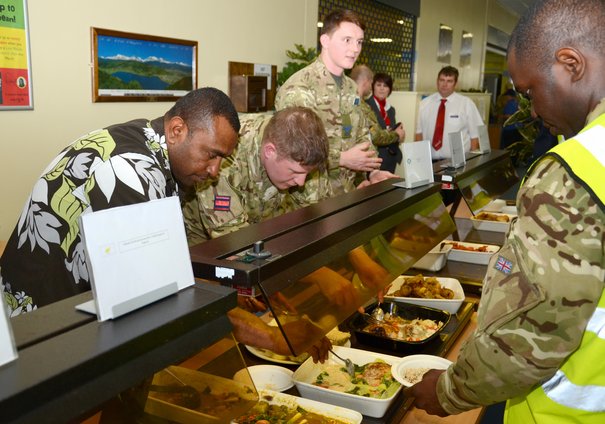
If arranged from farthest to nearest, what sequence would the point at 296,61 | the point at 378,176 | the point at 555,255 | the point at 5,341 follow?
the point at 296,61 → the point at 378,176 → the point at 555,255 → the point at 5,341

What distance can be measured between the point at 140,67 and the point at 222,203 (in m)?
2.29

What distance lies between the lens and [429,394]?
1367mm

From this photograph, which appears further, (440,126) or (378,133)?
(440,126)

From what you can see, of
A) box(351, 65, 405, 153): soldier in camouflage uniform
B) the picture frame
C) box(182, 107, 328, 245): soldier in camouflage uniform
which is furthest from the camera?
box(351, 65, 405, 153): soldier in camouflage uniform

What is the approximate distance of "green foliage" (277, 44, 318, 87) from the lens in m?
5.29

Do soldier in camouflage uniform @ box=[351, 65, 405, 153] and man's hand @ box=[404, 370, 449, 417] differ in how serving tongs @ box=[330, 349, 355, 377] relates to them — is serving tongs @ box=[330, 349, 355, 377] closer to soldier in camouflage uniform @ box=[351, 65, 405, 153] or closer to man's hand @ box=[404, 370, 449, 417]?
man's hand @ box=[404, 370, 449, 417]

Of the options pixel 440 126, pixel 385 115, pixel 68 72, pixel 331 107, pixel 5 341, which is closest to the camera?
pixel 5 341

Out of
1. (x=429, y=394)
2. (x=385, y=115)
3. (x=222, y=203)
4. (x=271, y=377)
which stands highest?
(x=385, y=115)

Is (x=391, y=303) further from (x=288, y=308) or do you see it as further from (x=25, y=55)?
(x=25, y=55)

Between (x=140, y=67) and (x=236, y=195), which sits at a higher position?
(x=140, y=67)

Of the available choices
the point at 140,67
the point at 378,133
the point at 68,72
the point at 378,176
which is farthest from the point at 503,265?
the point at 378,133

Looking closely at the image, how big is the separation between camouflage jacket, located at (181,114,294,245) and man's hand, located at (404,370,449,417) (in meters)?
0.91

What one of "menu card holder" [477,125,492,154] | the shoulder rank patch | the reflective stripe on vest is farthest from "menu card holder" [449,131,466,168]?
the reflective stripe on vest

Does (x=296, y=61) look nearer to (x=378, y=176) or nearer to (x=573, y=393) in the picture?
(x=378, y=176)
